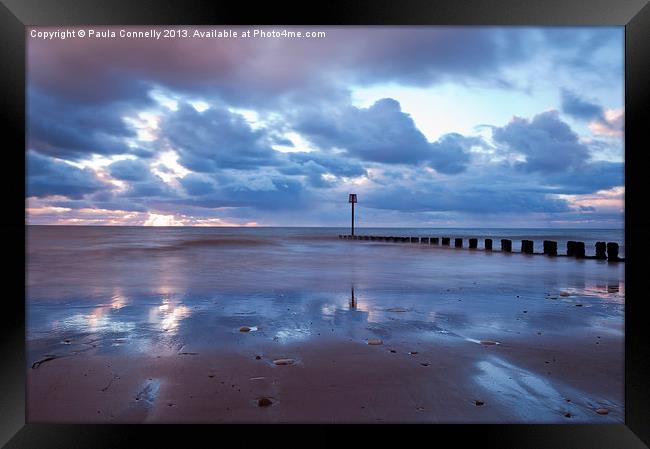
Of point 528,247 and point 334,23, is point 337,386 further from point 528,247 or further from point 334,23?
point 528,247

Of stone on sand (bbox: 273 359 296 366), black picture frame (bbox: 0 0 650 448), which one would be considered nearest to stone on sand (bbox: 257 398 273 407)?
black picture frame (bbox: 0 0 650 448)

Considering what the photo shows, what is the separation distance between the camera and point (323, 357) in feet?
14.5

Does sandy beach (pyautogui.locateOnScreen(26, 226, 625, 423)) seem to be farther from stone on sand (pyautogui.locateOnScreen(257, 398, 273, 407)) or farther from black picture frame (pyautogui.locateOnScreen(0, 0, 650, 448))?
black picture frame (pyautogui.locateOnScreen(0, 0, 650, 448))

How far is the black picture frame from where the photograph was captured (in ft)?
10.1

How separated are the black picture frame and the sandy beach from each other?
0.14m

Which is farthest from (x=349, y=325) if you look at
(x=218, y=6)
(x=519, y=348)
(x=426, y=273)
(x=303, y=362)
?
(x=426, y=273)

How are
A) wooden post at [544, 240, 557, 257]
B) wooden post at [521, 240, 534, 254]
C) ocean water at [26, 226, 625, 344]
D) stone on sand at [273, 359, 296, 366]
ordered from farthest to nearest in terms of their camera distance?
wooden post at [521, 240, 534, 254] < wooden post at [544, 240, 557, 257] < ocean water at [26, 226, 625, 344] < stone on sand at [273, 359, 296, 366]

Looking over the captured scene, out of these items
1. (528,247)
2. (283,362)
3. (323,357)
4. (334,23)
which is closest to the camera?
(334,23)

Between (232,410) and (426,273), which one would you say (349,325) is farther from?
(426,273)

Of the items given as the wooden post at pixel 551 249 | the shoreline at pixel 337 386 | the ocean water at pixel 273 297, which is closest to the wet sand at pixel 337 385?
the shoreline at pixel 337 386

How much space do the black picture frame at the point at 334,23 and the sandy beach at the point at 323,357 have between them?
139 mm

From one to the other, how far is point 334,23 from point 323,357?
3.32m

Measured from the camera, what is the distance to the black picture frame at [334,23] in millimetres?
3070

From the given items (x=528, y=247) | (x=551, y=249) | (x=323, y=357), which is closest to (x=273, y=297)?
(x=323, y=357)
